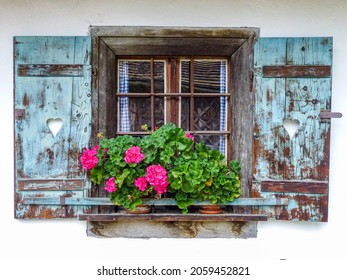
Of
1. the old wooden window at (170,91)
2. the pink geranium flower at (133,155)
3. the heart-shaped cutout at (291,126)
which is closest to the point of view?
the pink geranium flower at (133,155)

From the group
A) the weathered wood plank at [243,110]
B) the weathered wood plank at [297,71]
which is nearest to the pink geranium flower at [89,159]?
the weathered wood plank at [243,110]

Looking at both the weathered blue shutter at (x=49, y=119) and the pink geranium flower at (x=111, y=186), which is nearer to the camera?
the pink geranium flower at (x=111, y=186)

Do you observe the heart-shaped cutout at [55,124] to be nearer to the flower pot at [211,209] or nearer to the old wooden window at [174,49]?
the old wooden window at [174,49]

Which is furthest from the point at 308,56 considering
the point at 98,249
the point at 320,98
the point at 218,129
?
the point at 98,249

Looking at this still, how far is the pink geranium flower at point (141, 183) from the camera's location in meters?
2.16

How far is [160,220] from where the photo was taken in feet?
7.57

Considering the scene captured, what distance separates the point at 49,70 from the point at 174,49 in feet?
2.65

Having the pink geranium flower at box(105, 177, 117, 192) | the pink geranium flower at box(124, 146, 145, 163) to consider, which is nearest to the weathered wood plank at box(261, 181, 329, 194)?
the pink geranium flower at box(124, 146, 145, 163)

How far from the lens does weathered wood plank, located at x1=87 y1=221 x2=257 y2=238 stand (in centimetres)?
238

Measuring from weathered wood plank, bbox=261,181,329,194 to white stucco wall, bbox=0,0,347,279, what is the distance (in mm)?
143

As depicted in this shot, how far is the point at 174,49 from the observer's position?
2416mm

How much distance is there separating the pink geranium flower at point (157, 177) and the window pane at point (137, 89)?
0.45 metres

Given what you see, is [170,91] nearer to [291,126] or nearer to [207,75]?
[207,75]

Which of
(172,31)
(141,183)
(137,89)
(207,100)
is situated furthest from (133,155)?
(172,31)
